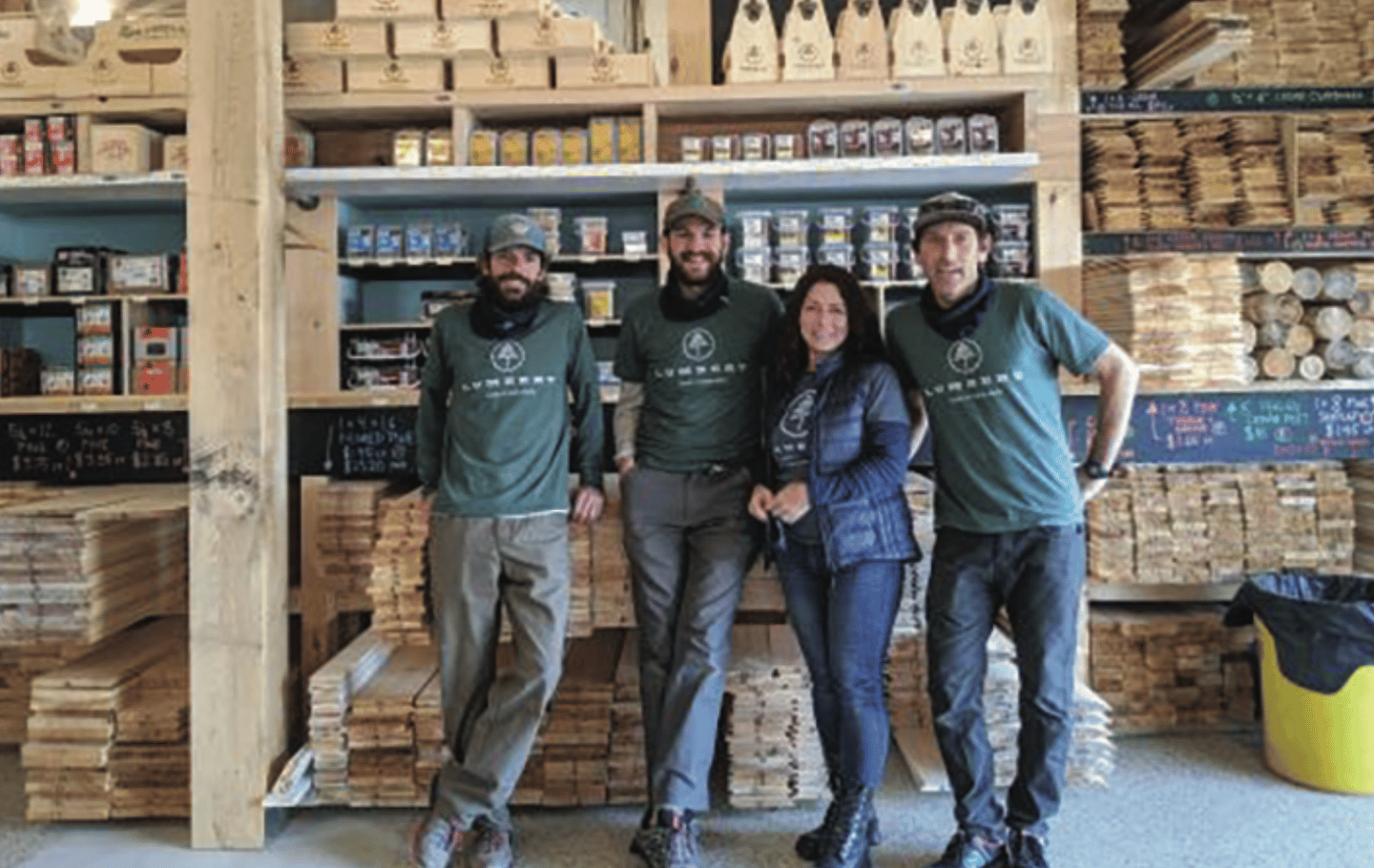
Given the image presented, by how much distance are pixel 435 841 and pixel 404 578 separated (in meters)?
0.86

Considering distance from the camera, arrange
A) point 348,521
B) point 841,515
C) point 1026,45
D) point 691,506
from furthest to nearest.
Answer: point 1026,45 → point 348,521 → point 691,506 → point 841,515

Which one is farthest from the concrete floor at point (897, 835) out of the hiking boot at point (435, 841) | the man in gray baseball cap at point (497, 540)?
the man in gray baseball cap at point (497, 540)

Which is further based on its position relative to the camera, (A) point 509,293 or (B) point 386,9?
(B) point 386,9

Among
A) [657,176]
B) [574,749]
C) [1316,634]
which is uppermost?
[657,176]

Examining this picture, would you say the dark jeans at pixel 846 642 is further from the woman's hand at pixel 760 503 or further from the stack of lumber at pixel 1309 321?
the stack of lumber at pixel 1309 321

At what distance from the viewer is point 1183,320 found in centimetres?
420

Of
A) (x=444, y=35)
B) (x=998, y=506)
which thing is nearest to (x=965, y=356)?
(x=998, y=506)

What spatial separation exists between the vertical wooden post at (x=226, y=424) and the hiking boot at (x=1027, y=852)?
93.0 inches

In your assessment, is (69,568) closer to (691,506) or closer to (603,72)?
(691,506)

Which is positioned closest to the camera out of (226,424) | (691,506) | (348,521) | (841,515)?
(841,515)

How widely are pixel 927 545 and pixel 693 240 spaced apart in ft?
4.61

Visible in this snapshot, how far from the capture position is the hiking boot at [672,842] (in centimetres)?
298

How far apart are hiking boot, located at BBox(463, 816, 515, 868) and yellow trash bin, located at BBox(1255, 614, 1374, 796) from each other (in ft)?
9.23

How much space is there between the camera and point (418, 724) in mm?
3441
